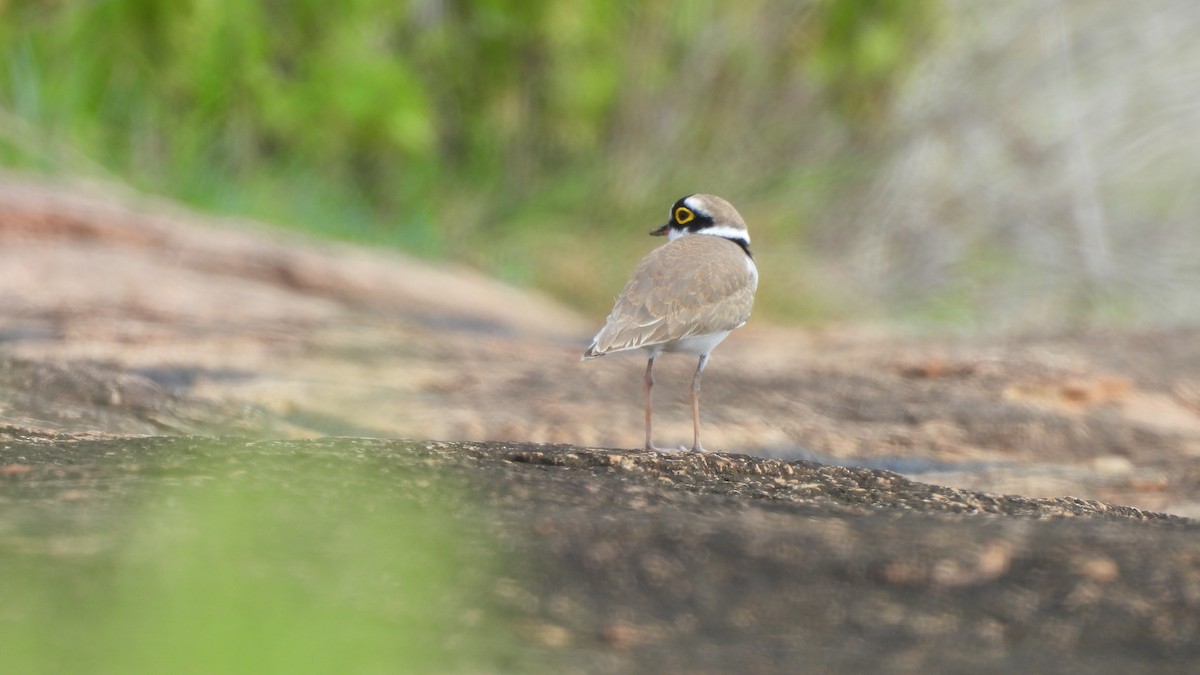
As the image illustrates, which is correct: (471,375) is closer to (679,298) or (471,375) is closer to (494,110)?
(679,298)

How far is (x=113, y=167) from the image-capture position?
457 inches

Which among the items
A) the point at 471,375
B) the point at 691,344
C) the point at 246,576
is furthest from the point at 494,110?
the point at 246,576

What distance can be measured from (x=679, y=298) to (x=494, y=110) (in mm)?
10376

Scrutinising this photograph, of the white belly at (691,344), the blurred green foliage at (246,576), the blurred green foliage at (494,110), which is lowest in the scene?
the blurred green foliage at (246,576)

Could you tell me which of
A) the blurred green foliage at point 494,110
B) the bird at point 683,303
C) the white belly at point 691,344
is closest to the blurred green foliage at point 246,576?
the bird at point 683,303

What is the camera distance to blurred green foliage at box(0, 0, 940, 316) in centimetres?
1219

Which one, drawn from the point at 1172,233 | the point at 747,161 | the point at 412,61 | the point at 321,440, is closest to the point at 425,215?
the point at 412,61

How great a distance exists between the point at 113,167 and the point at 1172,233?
9.06 m

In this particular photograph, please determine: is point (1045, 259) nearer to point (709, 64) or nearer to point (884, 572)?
point (709, 64)

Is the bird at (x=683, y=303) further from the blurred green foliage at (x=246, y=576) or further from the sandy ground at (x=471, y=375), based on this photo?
the blurred green foliage at (x=246, y=576)

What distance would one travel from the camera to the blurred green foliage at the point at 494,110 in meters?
12.2

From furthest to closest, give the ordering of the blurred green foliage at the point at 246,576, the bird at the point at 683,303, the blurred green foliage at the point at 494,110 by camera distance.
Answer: the blurred green foliage at the point at 494,110, the bird at the point at 683,303, the blurred green foliage at the point at 246,576

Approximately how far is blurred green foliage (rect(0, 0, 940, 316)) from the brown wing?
774cm

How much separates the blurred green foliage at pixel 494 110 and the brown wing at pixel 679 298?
7.74 meters
